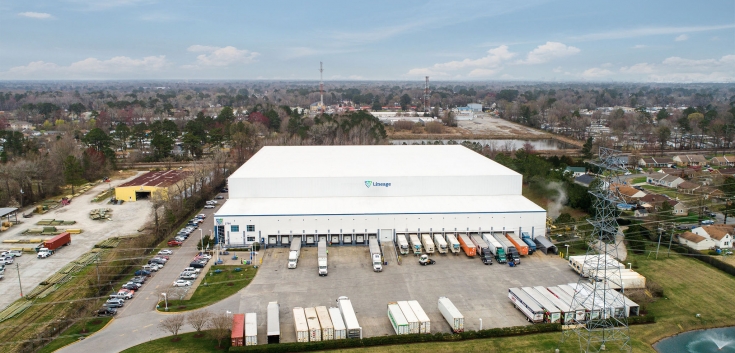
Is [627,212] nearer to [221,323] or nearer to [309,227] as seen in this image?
[309,227]

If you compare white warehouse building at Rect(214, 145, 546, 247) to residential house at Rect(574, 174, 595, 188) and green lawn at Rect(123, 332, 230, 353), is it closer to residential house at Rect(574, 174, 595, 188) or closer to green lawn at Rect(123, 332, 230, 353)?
residential house at Rect(574, 174, 595, 188)

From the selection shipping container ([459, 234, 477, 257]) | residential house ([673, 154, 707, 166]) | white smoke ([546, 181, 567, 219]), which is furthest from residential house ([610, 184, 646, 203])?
residential house ([673, 154, 707, 166])

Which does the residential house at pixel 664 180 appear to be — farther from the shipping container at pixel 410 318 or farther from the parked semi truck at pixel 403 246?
the shipping container at pixel 410 318

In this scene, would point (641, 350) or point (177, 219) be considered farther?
point (177, 219)

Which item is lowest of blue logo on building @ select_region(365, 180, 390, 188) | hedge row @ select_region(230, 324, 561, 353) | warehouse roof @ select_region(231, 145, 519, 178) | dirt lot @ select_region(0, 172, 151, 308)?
hedge row @ select_region(230, 324, 561, 353)

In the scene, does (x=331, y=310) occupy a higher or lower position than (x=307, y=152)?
lower

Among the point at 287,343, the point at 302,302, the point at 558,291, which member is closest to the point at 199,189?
the point at 302,302
